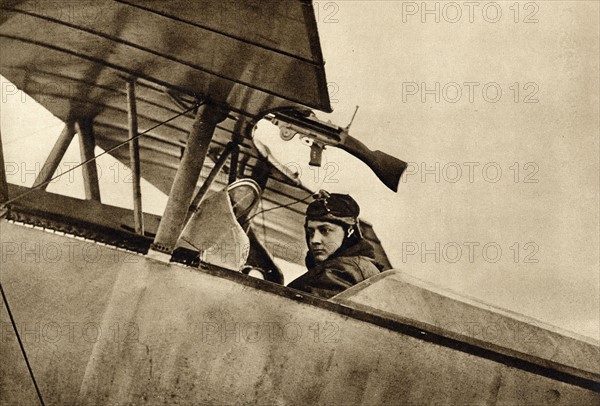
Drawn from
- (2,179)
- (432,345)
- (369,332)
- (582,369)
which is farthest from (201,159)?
(582,369)

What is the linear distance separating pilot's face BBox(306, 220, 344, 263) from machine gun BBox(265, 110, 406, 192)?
97 cm

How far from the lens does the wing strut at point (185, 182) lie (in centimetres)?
356

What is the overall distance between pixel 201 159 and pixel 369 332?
1725 mm

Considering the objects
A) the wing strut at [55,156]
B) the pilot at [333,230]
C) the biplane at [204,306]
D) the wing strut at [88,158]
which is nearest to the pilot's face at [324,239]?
the pilot at [333,230]

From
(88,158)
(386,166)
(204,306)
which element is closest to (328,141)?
(386,166)

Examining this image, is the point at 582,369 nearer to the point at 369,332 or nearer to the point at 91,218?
the point at 369,332

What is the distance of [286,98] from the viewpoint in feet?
12.2

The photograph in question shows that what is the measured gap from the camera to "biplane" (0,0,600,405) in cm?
330

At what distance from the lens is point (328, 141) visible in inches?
200

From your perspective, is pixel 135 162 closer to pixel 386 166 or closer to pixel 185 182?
pixel 185 182

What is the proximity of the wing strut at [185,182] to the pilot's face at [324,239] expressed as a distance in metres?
2.25

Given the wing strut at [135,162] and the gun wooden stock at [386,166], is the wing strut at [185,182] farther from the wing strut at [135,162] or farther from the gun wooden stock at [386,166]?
the gun wooden stock at [386,166]

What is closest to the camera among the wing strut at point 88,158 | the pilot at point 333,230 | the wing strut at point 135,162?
the wing strut at point 135,162

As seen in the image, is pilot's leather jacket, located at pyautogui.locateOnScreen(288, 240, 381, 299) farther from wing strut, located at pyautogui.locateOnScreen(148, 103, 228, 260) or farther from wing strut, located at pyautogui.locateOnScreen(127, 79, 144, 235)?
wing strut, located at pyautogui.locateOnScreen(127, 79, 144, 235)
